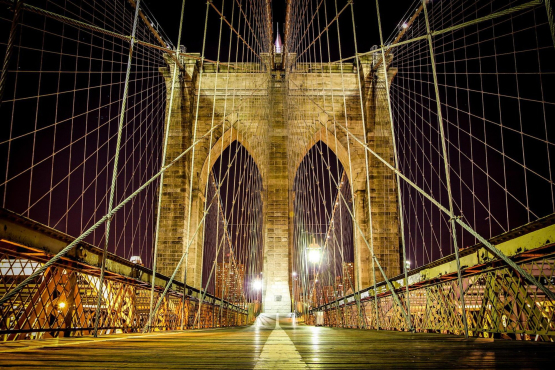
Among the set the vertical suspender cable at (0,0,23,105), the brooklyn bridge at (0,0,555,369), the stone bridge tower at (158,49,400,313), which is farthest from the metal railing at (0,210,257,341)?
the stone bridge tower at (158,49,400,313)

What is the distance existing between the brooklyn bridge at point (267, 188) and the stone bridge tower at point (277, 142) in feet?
0.19

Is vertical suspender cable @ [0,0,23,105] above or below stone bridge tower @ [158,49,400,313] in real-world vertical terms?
below

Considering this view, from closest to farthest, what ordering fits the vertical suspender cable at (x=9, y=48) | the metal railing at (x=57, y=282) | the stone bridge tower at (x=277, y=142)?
the vertical suspender cable at (x=9, y=48) < the metal railing at (x=57, y=282) < the stone bridge tower at (x=277, y=142)

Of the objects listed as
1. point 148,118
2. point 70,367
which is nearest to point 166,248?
point 148,118

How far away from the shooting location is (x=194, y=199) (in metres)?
12.5

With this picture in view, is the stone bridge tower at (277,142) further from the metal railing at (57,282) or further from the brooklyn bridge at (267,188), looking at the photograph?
the metal railing at (57,282)

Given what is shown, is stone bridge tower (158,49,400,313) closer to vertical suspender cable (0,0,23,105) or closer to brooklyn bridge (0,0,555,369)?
brooklyn bridge (0,0,555,369)

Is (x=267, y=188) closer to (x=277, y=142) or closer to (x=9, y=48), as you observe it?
(x=277, y=142)

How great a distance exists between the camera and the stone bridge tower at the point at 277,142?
36.6 ft

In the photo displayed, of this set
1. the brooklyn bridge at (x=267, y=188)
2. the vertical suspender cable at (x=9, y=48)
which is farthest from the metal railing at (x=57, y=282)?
the vertical suspender cable at (x=9, y=48)

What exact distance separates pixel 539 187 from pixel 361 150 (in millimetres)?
6667

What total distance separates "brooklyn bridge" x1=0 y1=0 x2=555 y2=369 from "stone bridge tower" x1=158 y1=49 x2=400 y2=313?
0.06 metres

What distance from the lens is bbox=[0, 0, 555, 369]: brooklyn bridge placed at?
2143 mm

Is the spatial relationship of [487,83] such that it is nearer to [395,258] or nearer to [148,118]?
[395,258]
